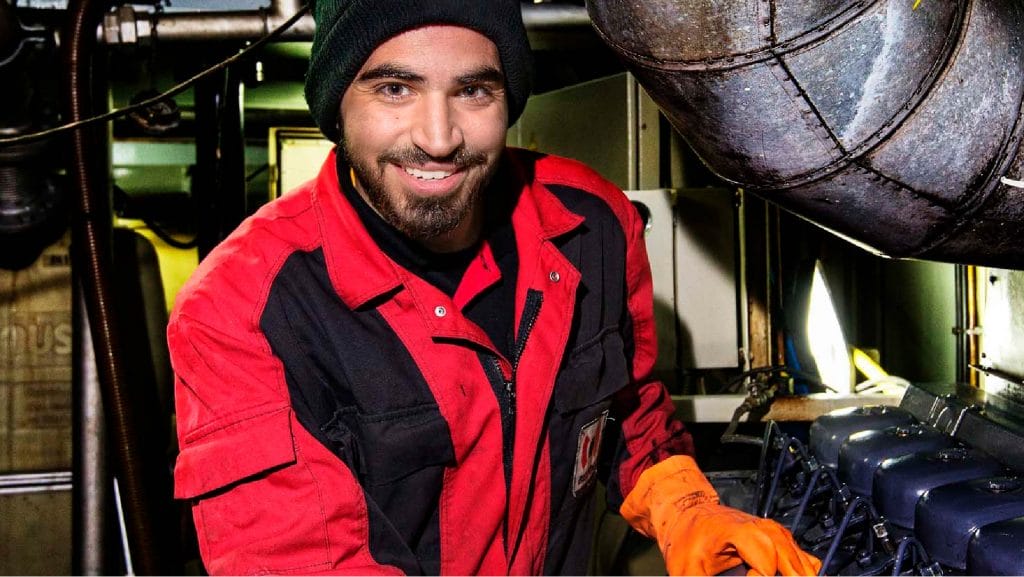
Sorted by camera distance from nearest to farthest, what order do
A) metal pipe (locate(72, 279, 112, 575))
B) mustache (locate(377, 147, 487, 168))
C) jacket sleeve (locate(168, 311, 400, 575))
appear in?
jacket sleeve (locate(168, 311, 400, 575))
mustache (locate(377, 147, 487, 168))
metal pipe (locate(72, 279, 112, 575))

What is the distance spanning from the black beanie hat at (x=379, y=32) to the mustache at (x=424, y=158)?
0.56 feet

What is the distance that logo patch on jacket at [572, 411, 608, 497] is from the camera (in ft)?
5.85

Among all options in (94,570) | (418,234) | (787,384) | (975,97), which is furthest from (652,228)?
(94,570)

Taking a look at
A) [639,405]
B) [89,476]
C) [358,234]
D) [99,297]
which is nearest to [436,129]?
[358,234]

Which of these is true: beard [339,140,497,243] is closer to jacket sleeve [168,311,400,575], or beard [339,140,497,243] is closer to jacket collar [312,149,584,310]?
jacket collar [312,149,584,310]

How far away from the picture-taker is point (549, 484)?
67.8 inches

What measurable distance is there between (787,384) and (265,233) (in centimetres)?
184

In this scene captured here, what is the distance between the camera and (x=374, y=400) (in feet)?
5.12

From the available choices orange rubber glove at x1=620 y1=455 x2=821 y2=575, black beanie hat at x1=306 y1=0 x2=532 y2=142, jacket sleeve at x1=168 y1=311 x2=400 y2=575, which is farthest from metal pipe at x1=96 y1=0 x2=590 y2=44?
orange rubber glove at x1=620 y1=455 x2=821 y2=575

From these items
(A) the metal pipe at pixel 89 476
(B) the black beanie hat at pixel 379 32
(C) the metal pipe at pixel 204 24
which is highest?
(C) the metal pipe at pixel 204 24

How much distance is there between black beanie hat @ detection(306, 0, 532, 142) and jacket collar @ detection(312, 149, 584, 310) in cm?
16

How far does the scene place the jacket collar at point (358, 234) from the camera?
155cm

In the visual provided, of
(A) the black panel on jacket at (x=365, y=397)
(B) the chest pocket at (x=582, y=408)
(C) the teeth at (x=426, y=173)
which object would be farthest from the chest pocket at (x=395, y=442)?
(C) the teeth at (x=426, y=173)

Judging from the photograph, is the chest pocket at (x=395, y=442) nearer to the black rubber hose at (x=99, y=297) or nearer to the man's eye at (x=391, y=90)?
the man's eye at (x=391, y=90)
